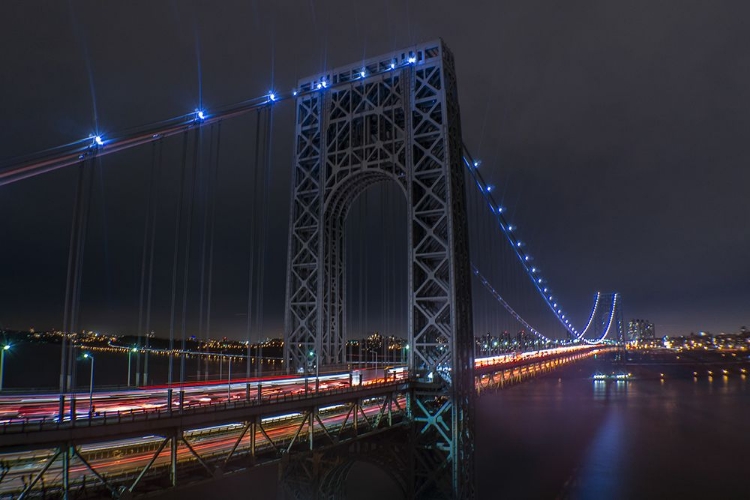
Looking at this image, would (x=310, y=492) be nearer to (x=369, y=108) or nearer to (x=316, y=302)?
(x=316, y=302)

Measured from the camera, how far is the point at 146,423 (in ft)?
→ 44.8

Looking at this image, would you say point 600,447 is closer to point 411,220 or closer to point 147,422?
point 411,220

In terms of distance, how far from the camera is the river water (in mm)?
44688

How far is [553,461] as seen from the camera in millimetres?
53500

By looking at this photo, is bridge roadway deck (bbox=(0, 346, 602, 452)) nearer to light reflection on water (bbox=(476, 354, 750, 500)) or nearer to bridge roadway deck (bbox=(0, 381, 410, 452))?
bridge roadway deck (bbox=(0, 381, 410, 452))

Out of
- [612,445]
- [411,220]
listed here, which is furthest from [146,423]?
[612,445]

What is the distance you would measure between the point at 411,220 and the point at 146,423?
1818 cm

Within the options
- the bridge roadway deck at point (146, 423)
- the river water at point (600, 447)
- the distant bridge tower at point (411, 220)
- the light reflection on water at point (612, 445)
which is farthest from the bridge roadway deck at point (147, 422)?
the light reflection on water at point (612, 445)

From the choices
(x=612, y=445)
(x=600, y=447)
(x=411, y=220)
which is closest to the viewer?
(x=411, y=220)

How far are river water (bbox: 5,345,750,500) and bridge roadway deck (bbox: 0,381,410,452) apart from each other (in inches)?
515

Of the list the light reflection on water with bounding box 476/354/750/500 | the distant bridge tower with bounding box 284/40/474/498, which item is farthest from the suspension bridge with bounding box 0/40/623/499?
the light reflection on water with bounding box 476/354/750/500

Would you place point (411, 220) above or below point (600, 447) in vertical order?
above

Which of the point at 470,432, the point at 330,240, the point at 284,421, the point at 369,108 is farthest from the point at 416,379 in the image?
the point at 369,108

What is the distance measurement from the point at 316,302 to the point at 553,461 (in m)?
36.5
